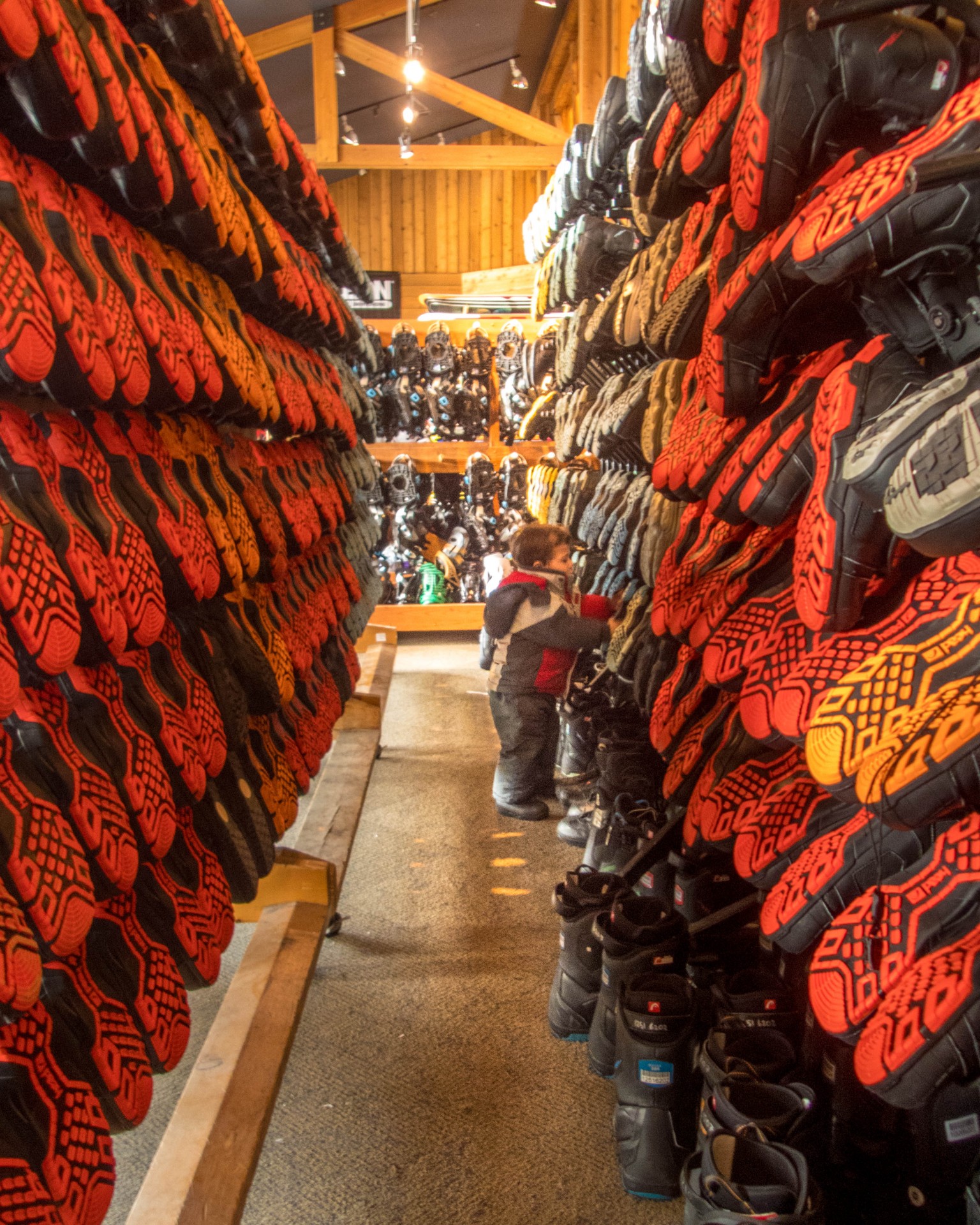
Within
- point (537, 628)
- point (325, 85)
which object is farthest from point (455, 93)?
point (537, 628)

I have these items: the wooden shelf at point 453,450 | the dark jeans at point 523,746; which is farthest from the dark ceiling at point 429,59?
the dark jeans at point 523,746

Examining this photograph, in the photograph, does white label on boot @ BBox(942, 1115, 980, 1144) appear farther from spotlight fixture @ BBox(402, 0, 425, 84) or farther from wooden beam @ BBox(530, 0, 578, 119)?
wooden beam @ BBox(530, 0, 578, 119)

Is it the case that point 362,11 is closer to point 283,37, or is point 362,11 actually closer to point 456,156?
point 283,37

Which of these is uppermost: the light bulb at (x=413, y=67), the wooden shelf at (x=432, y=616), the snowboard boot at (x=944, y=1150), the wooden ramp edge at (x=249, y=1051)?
the light bulb at (x=413, y=67)

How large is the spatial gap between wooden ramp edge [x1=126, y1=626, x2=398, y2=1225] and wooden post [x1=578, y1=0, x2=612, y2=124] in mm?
4888

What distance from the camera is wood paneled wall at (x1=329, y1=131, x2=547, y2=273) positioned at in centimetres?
1118

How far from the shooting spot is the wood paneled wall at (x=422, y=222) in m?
11.2

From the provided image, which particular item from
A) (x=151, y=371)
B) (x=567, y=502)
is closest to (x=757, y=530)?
(x=151, y=371)

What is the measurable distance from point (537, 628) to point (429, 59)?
23.9 feet

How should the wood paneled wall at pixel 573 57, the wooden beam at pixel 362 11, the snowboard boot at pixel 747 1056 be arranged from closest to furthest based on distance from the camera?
the snowboard boot at pixel 747 1056
the wood paneled wall at pixel 573 57
the wooden beam at pixel 362 11

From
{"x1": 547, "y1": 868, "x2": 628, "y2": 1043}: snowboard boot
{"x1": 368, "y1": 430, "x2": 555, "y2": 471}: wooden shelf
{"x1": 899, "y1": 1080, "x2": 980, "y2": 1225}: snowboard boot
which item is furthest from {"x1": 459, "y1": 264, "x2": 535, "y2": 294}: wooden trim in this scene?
{"x1": 899, "y1": 1080, "x2": 980, "y2": 1225}: snowboard boot

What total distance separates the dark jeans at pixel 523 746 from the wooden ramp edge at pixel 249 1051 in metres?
0.90

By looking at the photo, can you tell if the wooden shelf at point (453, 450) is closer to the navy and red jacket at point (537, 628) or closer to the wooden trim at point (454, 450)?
the wooden trim at point (454, 450)

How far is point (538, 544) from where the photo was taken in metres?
3.39
